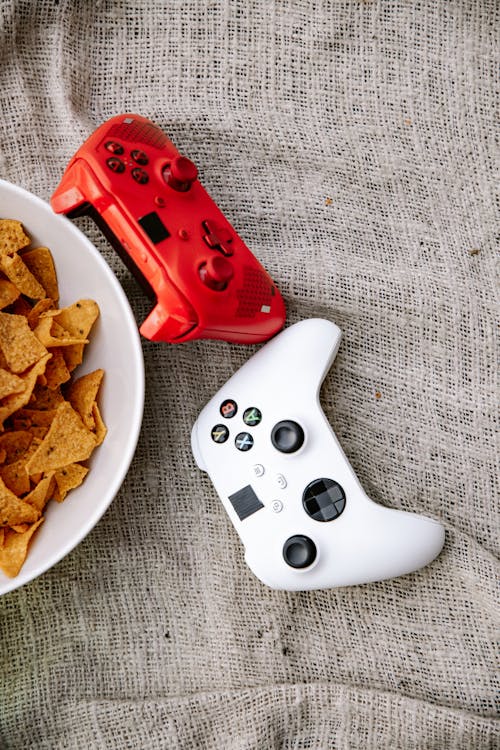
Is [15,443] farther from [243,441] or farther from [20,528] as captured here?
[243,441]

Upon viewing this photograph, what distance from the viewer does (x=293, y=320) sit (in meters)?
1.28

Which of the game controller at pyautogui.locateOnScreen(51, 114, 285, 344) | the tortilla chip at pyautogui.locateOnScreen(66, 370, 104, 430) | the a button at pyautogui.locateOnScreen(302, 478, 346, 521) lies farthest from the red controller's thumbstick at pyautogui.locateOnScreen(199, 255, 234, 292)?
the a button at pyautogui.locateOnScreen(302, 478, 346, 521)

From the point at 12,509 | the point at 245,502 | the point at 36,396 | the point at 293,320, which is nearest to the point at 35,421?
the point at 36,396

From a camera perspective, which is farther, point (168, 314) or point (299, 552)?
point (299, 552)

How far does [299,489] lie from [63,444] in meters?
0.38

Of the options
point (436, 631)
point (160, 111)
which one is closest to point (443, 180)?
point (160, 111)

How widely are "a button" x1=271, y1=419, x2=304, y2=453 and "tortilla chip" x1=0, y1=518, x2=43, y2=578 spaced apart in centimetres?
41

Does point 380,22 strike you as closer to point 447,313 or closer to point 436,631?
point 447,313

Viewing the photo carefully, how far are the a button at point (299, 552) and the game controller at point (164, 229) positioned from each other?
1.14ft

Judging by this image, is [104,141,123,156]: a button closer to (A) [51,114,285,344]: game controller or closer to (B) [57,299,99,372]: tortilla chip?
(A) [51,114,285,344]: game controller

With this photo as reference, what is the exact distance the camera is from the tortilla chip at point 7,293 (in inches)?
45.3

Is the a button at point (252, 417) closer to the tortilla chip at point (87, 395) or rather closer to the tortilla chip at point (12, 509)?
the tortilla chip at point (87, 395)

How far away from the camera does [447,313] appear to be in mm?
1269

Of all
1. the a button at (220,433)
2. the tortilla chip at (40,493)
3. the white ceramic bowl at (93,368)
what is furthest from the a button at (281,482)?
the tortilla chip at (40,493)
